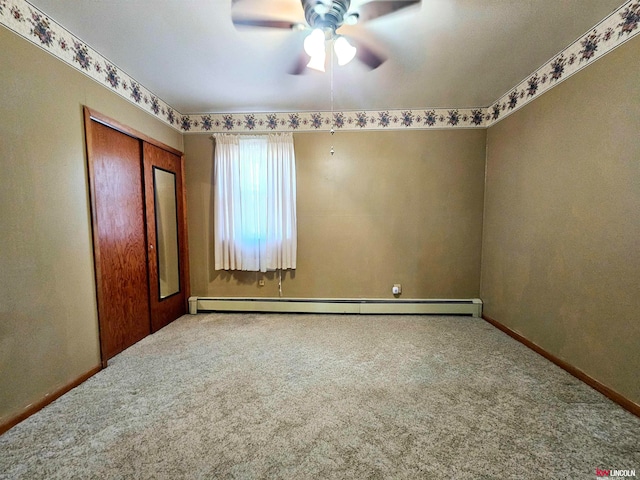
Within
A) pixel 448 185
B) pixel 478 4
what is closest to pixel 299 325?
pixel 448 185

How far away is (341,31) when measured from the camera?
5.63 ft

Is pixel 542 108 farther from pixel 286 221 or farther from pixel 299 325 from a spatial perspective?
pixel 299 325

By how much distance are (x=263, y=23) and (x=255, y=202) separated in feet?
6.04

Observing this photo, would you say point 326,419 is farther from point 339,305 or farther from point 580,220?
point 580,220

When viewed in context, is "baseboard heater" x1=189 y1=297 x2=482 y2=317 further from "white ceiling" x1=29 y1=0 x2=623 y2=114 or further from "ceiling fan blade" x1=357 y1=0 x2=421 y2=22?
"ceiling fan blade" x1=357 y1=0 x2=421 y2=22

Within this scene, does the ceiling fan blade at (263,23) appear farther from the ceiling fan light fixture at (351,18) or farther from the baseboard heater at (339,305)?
the baseboard heater at (339,305)

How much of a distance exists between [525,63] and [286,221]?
273 centimetres

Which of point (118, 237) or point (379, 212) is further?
point (379, 212)

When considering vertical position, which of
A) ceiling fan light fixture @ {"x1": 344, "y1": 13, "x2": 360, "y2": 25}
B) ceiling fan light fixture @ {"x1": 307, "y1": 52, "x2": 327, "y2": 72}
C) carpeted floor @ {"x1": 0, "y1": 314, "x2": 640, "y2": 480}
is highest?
ceiling fan light fixture @ {"x1": 344, "y1": 13, "x2": 360, "y2": 25}

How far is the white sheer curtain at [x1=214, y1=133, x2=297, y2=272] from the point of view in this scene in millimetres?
3066

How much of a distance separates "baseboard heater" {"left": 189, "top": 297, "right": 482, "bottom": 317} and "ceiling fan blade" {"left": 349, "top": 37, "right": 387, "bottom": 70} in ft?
8.20
